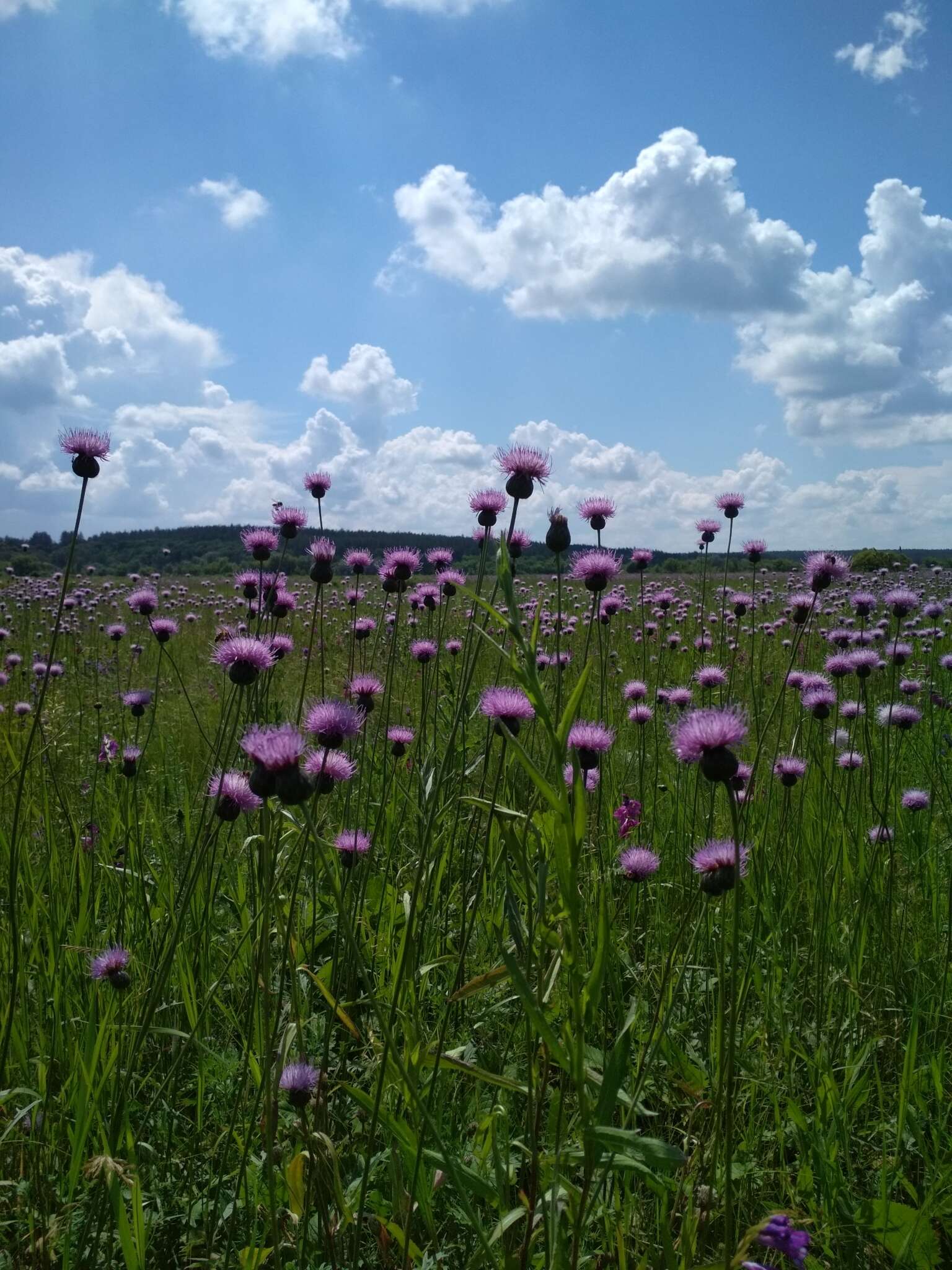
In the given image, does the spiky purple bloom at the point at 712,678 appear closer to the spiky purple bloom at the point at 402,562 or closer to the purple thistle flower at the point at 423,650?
the purple thistle flower at the point at 423,650

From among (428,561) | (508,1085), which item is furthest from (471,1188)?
(428,561)

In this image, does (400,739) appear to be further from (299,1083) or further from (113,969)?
(299,1083)

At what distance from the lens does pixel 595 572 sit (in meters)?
2.80

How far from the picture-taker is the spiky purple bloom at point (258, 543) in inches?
134

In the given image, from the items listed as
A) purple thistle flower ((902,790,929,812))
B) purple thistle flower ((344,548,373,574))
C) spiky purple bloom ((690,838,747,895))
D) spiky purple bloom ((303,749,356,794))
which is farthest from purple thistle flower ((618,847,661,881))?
purple thistle flower ((902,790,929,812))

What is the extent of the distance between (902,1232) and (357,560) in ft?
10.9

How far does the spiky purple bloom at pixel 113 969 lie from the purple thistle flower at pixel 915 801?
3.71m

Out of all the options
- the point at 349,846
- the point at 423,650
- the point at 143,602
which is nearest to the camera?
the point at 349,846

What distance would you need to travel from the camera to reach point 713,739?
4.79ft

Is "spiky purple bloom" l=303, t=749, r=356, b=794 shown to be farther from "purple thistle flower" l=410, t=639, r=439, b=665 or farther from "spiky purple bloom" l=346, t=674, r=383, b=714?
"purple thistle flower" l=410, t=639, r=439, b=665

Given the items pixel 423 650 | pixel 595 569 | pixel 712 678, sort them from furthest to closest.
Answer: pixel 712 678
pixel 423 650
pixel 595 569

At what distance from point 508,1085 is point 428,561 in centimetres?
312

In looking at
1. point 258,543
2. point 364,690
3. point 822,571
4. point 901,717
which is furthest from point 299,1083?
point 901,717

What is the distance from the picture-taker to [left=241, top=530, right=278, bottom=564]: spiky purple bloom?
340 centimetres
